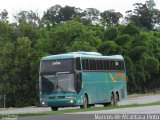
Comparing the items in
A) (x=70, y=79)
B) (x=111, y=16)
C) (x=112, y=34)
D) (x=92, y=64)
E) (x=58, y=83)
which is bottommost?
(x=58, y=83)

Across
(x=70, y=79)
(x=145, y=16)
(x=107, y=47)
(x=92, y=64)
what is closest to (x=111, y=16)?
(x=145, y=16)

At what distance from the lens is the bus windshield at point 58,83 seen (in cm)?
3412

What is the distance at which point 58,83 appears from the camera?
113 ft

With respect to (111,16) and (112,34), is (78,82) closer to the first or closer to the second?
(112,34)

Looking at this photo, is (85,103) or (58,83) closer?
(58,83)

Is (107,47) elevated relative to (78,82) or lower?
elevated

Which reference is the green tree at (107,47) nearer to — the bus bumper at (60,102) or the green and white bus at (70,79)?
the green and white bus at (70,79)

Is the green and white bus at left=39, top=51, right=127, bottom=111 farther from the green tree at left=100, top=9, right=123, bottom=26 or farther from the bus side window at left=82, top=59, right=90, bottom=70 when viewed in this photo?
the green tree at left=100, top=9, right=123, bottom=26

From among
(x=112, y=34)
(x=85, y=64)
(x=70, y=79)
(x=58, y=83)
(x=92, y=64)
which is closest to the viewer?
(x=70, y=79)

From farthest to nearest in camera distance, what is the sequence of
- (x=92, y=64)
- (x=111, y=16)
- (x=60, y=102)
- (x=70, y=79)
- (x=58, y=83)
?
(x=111, y=16)
(x=92, y=64)
(x=60, y=102)
(x=58, y=83)
(x=70, y=79)

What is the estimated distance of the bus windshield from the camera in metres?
34.1

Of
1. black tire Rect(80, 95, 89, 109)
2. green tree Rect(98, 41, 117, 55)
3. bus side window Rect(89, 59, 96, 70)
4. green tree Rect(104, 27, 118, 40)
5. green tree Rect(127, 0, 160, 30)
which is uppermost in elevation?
green tree Rect(127, 0, 160, 30)

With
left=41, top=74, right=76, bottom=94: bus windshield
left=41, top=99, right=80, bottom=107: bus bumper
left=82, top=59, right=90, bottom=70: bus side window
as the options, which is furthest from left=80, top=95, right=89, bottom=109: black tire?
left=82, top=59, right=90, bottom=70: bus side window

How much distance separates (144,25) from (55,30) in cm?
8441
